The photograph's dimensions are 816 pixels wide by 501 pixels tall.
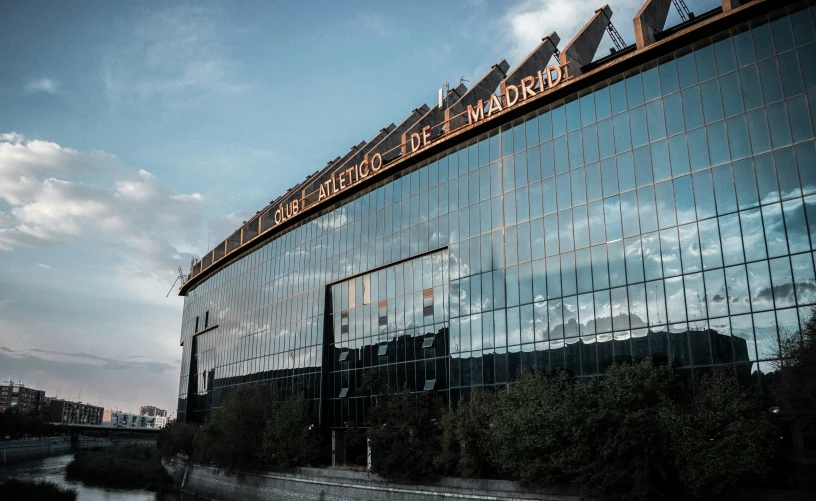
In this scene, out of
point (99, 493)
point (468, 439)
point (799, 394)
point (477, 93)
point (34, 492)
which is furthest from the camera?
point (99, 493)

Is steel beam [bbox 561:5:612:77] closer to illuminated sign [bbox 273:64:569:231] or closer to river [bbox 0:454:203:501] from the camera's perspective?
illuminated sign [bbox 273:64:569:231]

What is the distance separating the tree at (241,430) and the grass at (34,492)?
46.7 ft

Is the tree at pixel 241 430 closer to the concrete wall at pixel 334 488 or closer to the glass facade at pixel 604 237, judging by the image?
the concrete wall at pixel 334 488

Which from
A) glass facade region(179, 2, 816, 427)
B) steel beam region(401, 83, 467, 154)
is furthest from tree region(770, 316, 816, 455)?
steel beam region(401, 83, 467, 154)

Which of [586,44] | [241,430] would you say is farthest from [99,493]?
[586,44]

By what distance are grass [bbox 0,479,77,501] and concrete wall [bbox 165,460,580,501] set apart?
549 inches

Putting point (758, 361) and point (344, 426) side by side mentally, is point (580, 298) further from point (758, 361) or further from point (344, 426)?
point (344, 426)

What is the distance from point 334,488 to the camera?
166ft

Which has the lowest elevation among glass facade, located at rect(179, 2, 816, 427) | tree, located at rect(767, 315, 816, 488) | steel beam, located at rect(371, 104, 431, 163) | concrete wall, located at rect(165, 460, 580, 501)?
concrete wall, located at rect(165, 460, 580, 501)

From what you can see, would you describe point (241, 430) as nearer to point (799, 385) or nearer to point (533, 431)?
point (533, 431)

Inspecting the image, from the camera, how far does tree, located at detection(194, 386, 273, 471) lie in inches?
2421

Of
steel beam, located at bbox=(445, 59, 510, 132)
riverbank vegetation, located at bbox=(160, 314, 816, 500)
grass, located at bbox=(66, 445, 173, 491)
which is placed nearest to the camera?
riverbank vegetation, located at bbox=(160, 314, 816, 500)

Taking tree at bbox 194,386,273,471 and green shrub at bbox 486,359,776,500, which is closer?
green shrub at bbox 486,359,776,500

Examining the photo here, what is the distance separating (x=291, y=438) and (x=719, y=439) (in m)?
38.4
